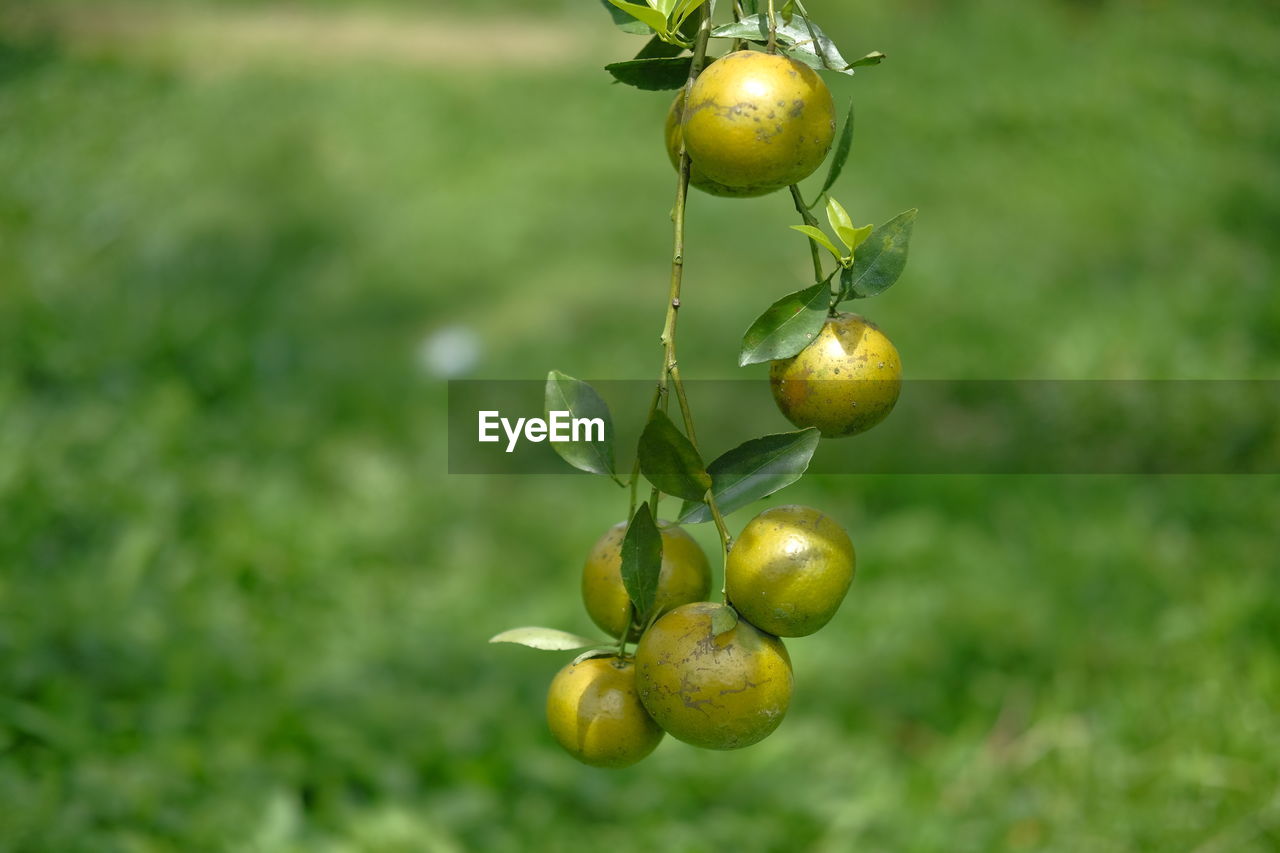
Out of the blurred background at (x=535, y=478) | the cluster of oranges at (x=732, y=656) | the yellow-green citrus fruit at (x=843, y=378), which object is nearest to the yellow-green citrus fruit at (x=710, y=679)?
the cluster of oranges at (x=732, y=656)

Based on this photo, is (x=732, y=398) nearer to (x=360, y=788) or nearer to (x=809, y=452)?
(x=360, y=788)

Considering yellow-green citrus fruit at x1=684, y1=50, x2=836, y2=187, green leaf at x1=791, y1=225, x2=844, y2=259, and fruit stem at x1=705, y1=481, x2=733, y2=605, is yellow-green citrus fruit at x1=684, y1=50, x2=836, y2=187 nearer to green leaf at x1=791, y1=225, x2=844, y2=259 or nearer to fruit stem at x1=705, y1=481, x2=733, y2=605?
green leaf at x1=791, y1=225, x2=844, y2=259

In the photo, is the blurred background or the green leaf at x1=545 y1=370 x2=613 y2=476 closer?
the green leaf at x1=545 y1=370 x2=613 y2=476

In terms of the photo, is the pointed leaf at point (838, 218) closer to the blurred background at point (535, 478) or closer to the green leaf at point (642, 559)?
the green leaf at point (642, 559)

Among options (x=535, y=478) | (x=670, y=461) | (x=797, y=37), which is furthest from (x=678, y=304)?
(x=535, y=478)

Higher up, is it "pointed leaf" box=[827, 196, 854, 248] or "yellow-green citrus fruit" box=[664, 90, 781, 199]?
"yellow-green citrus fruit" box=[664, 90, 781, 199]

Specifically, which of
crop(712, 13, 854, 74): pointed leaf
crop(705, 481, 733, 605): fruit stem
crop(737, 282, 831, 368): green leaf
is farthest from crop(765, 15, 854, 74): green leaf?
crop(705, 481, 733, 605): fruit stem

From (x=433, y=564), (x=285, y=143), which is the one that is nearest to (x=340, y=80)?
(x=285, y=143)

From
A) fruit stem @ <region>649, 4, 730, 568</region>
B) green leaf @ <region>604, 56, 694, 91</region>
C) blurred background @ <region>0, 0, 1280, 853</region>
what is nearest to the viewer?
fruit stem @ <region>649, 4, 730, 568</region>

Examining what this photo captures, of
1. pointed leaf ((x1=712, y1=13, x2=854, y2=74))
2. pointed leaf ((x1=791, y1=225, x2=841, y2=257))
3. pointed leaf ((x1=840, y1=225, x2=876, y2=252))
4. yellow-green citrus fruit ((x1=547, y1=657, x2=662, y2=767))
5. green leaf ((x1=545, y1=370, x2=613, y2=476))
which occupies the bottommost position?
yellow-green citrus fruit ((x1=547, y1=657, x2=662, y2=767))
